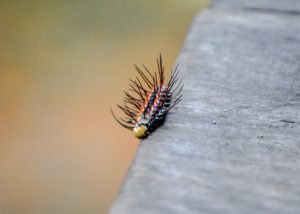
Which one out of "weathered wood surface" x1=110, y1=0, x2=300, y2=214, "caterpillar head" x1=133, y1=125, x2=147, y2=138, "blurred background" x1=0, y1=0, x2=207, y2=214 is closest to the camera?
"weathered wood surface" x1=110, y1=0, x2=300, y2=214

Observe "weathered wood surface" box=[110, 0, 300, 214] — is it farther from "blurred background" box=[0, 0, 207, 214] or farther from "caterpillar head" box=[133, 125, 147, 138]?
"blurred background" box=[0, 0, 207, 214]

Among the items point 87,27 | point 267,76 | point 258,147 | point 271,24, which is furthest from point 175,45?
point 258,147

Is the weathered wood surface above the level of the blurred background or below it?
above

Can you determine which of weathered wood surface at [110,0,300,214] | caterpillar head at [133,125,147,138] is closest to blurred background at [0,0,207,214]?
weathered wood surface at [110,0,300,214]

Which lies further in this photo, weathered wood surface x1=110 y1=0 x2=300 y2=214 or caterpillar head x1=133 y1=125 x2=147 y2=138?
caterpillar head x1=133 y1=125 x2=147 y2=138

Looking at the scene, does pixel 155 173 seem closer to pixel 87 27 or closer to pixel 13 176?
pixel 13 176

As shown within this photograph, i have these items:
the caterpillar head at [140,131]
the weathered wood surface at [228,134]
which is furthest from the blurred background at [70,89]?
the caterpillar head at [140,131]
